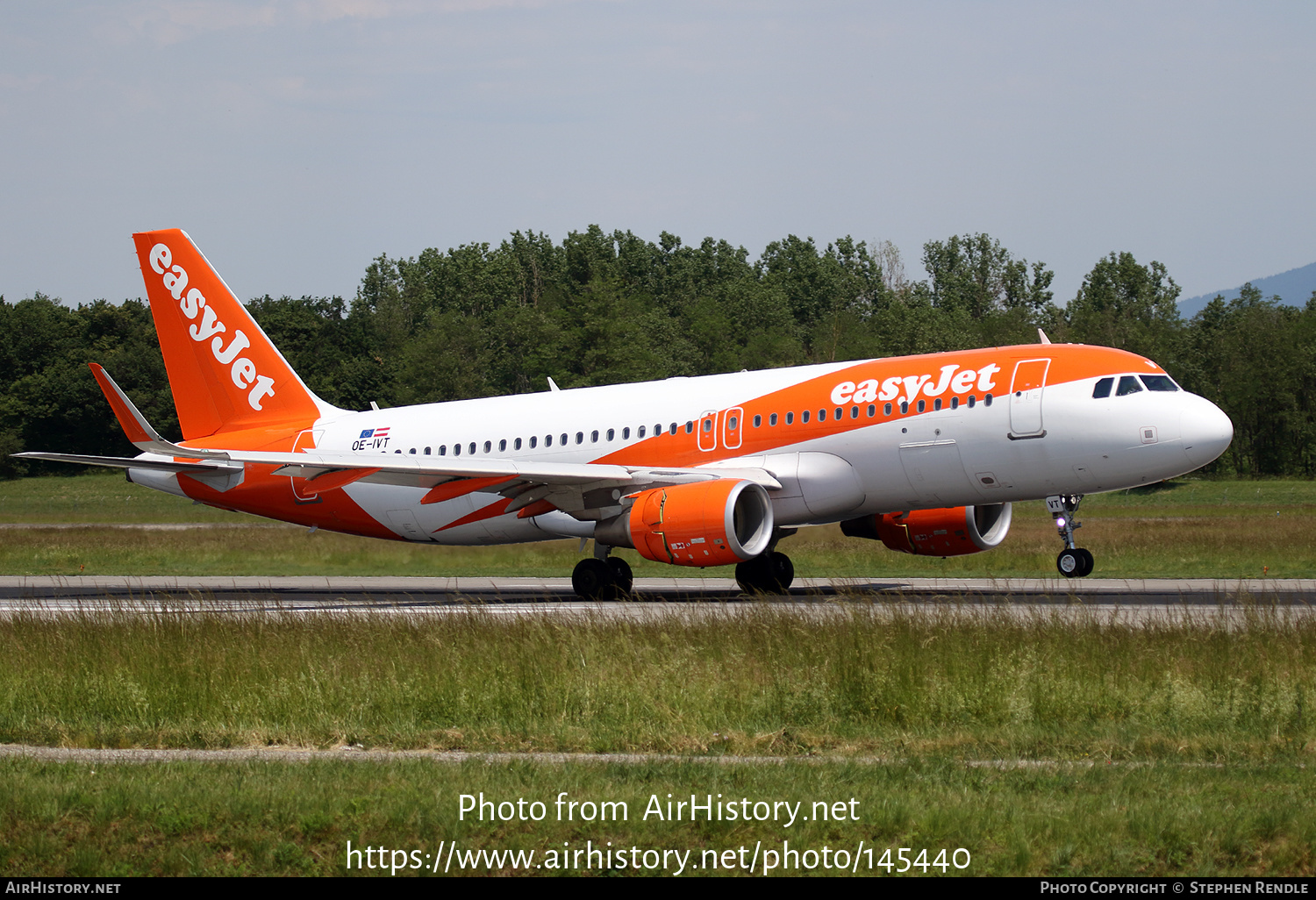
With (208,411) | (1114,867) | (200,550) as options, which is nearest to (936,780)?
(1114,867)

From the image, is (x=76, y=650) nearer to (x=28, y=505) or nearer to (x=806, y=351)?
(x=28, y=505)

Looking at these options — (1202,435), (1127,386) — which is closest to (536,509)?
(1127,386)

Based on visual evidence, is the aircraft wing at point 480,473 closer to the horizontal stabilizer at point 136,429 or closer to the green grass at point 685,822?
the horizontal stabilizer at point 136,429

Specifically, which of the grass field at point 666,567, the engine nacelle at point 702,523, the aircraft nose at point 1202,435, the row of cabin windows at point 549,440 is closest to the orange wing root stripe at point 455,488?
the row of cabin windows at point 549,440

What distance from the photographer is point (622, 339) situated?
89188mm

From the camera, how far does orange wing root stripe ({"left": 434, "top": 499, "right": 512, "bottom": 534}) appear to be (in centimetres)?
2497

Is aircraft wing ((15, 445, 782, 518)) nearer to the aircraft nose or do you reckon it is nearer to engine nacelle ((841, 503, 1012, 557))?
engine nacelle ((841, 503, 1012, 557))

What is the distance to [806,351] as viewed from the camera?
390 ft

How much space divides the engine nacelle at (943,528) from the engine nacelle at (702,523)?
10.9ft

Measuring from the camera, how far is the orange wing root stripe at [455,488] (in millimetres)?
23953

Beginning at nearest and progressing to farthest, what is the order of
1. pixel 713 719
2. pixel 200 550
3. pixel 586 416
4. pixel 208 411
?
pixel 713 719 < pixel 586 416 < pixel 208 411 < pixel 200 550

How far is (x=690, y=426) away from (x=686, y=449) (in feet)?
1.35
